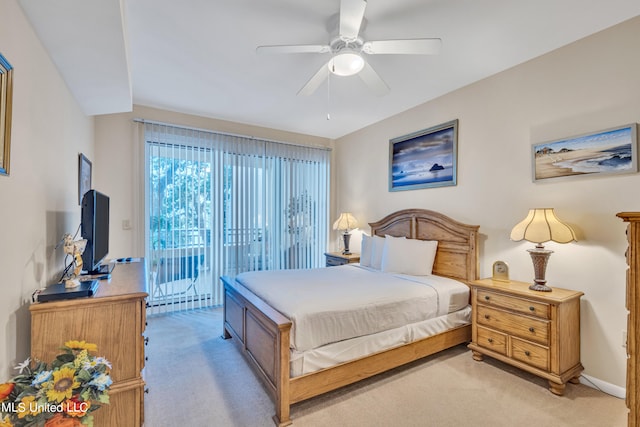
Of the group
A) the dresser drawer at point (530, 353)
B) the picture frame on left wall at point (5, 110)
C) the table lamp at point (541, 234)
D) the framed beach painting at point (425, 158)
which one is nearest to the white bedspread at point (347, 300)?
the dresser drawer at point (530, 353)

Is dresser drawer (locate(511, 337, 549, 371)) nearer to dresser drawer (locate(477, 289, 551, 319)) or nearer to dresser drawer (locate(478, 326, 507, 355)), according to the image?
dresser drawer (locate(478, 326, 507, 355))

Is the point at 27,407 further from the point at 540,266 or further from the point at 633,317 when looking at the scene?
the point at 540,266

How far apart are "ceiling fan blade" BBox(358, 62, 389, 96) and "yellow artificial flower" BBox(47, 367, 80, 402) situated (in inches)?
95.9

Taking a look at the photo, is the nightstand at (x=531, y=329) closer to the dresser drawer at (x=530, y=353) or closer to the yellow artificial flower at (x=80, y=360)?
the dresser drawer at (x=530, y=353)

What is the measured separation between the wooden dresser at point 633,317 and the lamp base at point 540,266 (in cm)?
127

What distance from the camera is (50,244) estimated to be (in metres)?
1.93

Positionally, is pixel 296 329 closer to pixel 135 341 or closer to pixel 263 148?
pixel 135 341

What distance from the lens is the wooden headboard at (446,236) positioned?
10.0 feet

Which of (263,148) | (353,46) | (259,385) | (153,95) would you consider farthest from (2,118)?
(263,148)

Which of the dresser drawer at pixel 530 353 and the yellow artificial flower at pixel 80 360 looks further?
the dresser drawer at pixel 530 353

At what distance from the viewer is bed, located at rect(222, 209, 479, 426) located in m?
1.88

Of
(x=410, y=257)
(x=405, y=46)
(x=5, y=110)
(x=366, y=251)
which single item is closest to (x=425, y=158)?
(x=410, y=257)

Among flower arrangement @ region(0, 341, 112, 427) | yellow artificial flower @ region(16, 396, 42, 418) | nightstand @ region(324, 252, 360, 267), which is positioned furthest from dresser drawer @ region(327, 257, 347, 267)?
yellow artificial flower @ region(16, 396, 42, 418)

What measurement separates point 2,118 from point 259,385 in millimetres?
2213
